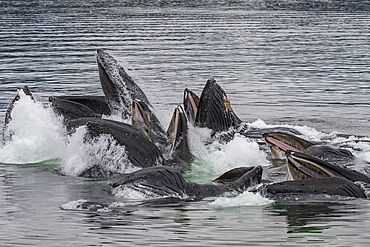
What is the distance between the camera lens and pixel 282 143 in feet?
42.6

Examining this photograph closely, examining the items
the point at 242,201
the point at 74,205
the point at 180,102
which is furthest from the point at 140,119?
the point at 180,102

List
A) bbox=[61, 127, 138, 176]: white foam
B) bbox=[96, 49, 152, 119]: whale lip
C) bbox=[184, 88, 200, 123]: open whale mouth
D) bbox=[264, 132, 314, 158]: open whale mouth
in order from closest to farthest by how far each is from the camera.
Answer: bbox=[61, 127, 138, 176]: white foam, bbox=[264, 132, 314, 158]: open whale mouth, bbox=[96, 49, 152, 119]: whale lip, bbox=[184, 88, 200, 123]: open whale mouth

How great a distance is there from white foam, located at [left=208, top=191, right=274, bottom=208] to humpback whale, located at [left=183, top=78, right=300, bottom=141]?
3.98 meters

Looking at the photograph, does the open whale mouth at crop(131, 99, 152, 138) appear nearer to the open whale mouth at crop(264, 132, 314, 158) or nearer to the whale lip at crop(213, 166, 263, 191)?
the open whale mouth at crop(264, 132, 314, 158)

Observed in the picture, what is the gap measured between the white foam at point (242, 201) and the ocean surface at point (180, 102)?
26 millimetres

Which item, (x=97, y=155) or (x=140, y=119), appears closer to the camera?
(x=97, y=155)

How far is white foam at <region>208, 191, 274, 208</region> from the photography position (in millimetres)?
9828

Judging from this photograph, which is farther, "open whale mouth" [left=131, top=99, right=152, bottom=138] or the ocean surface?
"open whale mouth" [left=131, top=99, right=152, bottom=138]

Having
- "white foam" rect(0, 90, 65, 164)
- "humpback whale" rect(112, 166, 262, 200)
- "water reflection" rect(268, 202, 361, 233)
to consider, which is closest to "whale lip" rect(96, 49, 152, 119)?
"white foam" rect(0, 90, 65, 164)

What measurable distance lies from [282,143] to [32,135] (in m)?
4.92

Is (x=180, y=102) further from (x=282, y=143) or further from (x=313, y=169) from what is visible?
(x=313, y=169)

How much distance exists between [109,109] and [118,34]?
2726 cm

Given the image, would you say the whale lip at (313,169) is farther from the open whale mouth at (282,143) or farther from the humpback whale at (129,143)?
the humpback whale at (129,143)

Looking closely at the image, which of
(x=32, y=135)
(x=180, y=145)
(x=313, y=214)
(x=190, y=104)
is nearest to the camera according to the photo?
(x=313, y=214)
